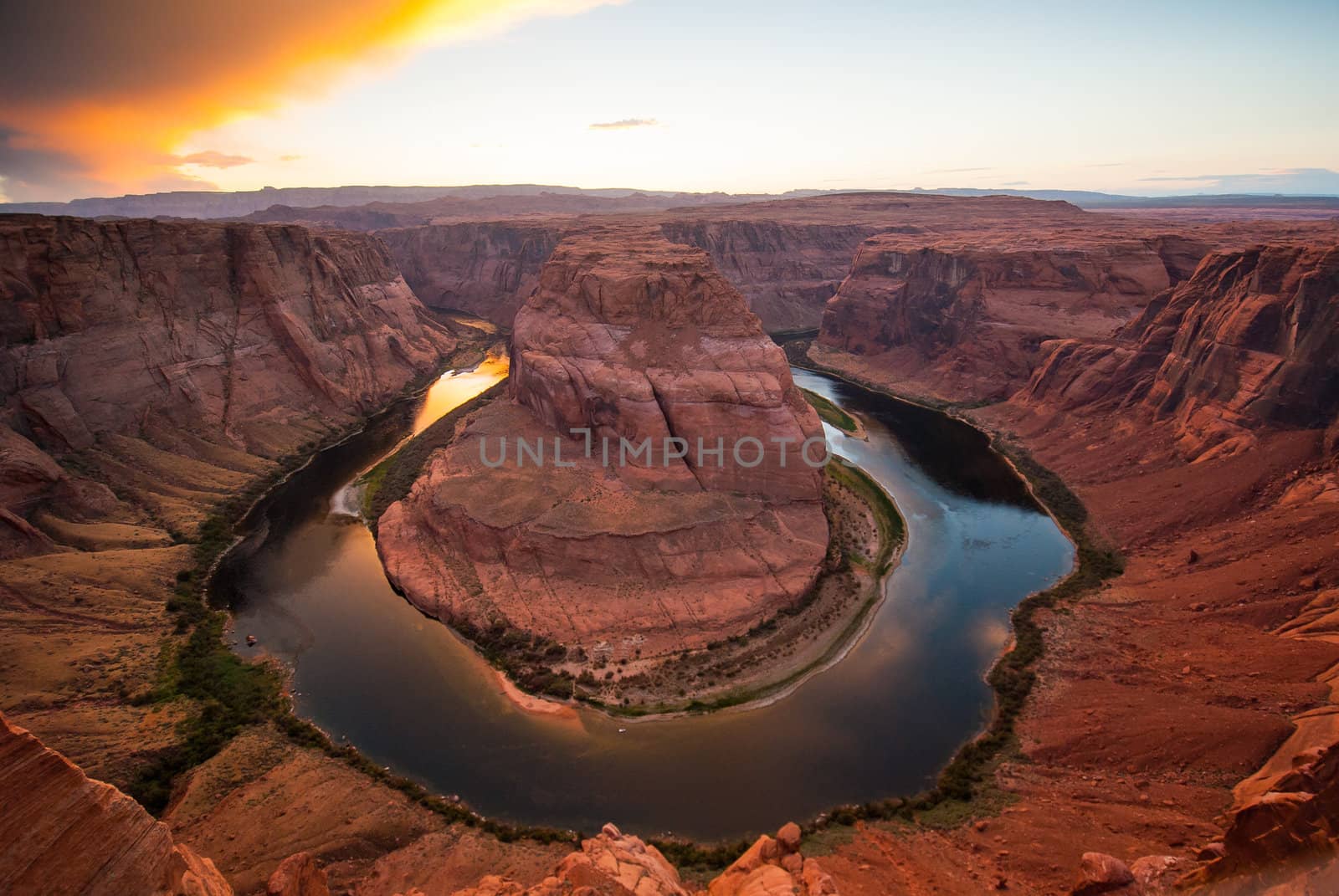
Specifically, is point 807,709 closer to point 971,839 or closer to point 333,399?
point 971,839

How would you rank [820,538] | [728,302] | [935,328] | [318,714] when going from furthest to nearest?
1. [935,328]
2. [728,302]
3. [820,538]
4. [318,714]

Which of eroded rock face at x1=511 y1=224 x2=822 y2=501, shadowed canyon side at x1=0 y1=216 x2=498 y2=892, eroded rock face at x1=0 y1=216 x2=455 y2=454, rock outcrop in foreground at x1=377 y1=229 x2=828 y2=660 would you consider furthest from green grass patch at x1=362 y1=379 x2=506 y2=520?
eroded rock face at x1=0 y1=216 x2=455 y2=454

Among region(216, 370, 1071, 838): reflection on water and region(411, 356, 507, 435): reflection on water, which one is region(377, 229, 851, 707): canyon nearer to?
region(216, 370, 1071, 838): reflection on water

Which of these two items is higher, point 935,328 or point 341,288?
point 341,288

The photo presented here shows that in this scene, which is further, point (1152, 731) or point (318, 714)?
point (318, 714)

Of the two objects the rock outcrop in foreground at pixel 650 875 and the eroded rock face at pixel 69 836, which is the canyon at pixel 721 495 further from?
the eroded rock face at pixel 69 836

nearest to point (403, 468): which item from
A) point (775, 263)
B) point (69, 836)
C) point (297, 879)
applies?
point (297, 879)

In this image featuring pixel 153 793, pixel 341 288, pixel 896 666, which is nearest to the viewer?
pixel 153 793

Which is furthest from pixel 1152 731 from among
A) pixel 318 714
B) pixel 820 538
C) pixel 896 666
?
pixel 318 714
